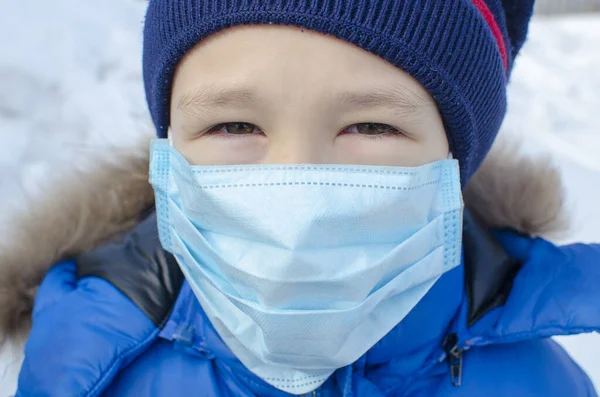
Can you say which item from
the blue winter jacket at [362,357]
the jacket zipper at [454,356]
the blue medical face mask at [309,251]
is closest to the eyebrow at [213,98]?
the blue medical face mask at [309,251]

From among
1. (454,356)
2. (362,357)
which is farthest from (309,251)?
(454,356)

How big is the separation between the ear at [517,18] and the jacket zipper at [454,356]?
0.71 metres

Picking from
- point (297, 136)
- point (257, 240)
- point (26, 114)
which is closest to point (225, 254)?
point (257, 240)

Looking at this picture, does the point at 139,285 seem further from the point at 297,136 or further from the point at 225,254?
the point at 297,136

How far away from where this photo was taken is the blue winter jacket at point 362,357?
1.08 metres

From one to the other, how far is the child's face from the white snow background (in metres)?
0.60

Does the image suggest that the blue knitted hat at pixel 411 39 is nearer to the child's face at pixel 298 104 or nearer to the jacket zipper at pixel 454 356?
the child's face at pixel 298 104

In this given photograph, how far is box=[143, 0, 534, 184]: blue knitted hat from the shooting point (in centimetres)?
87

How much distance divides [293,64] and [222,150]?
0.22m

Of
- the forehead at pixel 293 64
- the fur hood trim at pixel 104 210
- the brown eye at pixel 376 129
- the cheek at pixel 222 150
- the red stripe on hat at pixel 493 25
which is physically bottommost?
the fur hood trim at pixel 104 210

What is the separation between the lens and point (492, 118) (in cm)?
116

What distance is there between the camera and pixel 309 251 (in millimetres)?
846

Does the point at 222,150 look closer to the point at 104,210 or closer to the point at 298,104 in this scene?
the point at 298,104

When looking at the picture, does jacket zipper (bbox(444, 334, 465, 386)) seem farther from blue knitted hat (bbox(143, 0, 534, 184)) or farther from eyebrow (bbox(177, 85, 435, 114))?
eyebrow (bbox(177, 85, 435, 114))
